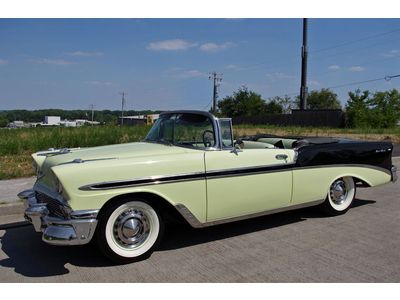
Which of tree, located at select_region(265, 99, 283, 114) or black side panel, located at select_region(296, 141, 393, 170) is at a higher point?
tree, located at select_region(265, 99, 283, 114)

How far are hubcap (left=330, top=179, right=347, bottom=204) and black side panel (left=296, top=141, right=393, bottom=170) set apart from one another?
320 mm

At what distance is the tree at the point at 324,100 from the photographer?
8556cm

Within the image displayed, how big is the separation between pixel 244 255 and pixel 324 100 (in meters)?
86.3

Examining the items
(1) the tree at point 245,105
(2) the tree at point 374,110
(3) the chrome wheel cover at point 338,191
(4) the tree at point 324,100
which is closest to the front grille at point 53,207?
(3) the chrome wheel cover at point 338,191

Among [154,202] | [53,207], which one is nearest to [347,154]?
[154,202]

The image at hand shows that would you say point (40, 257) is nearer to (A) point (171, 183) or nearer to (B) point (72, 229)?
(B) point (72, 229)

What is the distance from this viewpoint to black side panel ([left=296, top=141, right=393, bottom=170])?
Answer: 520cm

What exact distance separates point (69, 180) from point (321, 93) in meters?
87.4

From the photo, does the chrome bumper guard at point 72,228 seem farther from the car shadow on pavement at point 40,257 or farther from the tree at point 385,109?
the tree at point 385,109

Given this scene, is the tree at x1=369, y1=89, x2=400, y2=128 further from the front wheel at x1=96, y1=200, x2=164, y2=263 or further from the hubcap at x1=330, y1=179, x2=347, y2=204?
the front wheel at x1=96, y1=200, x2=164, y2=263

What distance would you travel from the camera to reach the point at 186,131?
483 centimetres

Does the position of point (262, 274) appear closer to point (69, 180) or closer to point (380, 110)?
point (69, 180)

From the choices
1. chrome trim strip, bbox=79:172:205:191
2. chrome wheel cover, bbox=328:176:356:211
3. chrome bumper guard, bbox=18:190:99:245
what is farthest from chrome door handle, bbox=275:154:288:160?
chrome bumper guard, bbox=18:190:99:245

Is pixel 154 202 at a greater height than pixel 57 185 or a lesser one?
lesser
